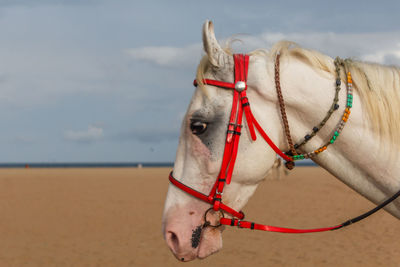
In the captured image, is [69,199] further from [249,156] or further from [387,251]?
[249,156]

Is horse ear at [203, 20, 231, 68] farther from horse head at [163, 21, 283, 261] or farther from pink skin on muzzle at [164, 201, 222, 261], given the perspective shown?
pink skin on muzzle at [164, 201, 222, 261]

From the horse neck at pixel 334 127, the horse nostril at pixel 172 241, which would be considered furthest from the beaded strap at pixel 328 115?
the horse nostril at pixel 172 241

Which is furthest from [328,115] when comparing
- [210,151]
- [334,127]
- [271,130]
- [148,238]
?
[148,238]

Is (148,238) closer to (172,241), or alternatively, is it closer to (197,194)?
(172,241)

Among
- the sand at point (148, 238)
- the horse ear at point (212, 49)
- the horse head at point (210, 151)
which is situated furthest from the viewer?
the sand at point (148, 238)

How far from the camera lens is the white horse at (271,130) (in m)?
2.63

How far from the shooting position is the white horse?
8.62ft

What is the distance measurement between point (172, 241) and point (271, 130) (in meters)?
0.96

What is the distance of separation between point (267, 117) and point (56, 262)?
28.8ft

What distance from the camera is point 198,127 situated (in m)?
2.63

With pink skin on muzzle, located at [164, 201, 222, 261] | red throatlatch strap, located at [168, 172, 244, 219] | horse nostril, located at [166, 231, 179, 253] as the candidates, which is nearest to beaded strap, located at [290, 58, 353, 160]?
red throatlatch strap, located at [168, 172, 244, 219]

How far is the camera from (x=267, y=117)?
2629mm

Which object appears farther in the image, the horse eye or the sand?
the sand

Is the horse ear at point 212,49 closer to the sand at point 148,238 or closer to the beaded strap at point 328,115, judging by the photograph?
the beaded strap at point 328,115
